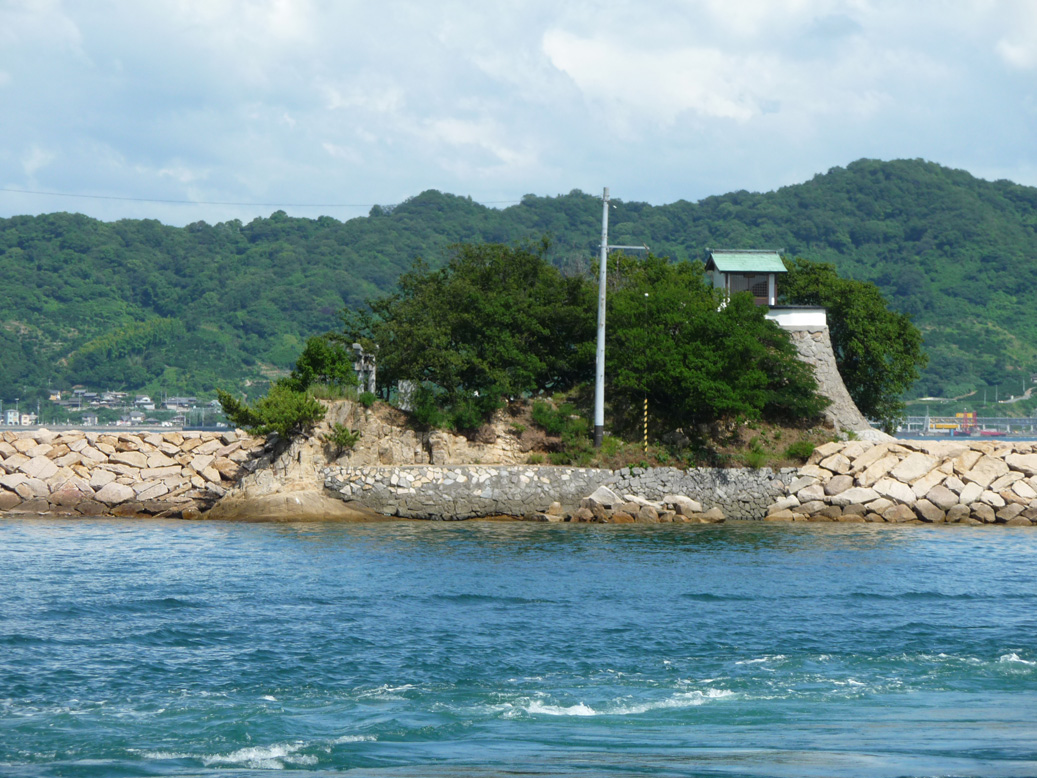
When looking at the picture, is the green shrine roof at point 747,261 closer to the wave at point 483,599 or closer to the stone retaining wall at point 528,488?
the stone retaining wall at point 528,488

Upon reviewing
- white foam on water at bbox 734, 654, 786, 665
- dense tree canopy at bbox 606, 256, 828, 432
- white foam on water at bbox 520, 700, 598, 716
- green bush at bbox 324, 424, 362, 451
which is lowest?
white foam on water at bbox 520, 700, 598, 716

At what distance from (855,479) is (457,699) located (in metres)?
21.9

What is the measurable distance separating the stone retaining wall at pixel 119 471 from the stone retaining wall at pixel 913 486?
55.8ft

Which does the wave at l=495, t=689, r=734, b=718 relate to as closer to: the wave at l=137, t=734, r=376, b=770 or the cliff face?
the wave at l=137, t=734, r=376, b=770

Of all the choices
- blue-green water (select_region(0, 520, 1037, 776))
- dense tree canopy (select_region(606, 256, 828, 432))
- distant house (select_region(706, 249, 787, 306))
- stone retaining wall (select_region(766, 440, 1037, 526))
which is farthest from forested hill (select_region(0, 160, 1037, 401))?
blue-green water (select_region(0, 520, 1037, 776))

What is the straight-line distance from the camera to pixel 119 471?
32.7 m

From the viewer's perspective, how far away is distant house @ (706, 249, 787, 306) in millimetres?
38219

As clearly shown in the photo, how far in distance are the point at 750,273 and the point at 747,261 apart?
0.57m

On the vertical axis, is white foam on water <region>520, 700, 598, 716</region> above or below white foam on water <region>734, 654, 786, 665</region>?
below

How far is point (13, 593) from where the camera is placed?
1766cm

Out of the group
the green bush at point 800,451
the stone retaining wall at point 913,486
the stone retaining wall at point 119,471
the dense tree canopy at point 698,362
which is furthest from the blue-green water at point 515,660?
the dense tree canopy at point 698,362

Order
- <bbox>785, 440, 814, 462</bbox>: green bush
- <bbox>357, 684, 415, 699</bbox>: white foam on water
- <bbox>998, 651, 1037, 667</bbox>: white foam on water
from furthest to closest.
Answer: <bbox>785, 440, 814, 462</bbox>: green bush < <bbox>998, 651, 1037, 667</bbox>: white foam on water < <bbox>357, 684, 415, 699</bbox>: white foam on water

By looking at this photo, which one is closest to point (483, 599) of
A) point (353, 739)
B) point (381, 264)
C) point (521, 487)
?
point (353, 739)

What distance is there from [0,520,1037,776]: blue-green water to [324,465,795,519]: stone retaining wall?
6060 mm
